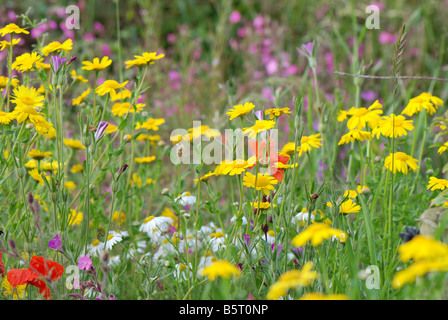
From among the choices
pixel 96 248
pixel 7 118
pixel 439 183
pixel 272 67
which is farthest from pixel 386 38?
pixel 7 118

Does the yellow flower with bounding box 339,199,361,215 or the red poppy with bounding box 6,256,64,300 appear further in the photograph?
the yellow flower with bounding box 339,199,361,215

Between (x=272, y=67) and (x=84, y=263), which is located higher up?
(x=272, y=67)

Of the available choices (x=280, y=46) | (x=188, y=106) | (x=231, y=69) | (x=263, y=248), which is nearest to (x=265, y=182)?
(x=263, y=248)

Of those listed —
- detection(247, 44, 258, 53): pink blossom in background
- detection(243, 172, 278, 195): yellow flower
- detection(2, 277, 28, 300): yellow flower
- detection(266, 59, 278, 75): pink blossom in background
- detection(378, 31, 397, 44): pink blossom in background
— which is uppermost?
detection(378, 31, 397, 44): pink blossom in background

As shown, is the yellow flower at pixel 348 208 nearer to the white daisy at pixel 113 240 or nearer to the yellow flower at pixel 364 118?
the yellow flower at pixel 364 118

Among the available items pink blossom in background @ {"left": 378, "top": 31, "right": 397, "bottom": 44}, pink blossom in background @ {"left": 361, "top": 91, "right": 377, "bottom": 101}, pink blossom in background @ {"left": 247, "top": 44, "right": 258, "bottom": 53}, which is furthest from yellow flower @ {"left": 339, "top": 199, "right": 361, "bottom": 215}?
pink blossom in background @ {"left": 378, "top": 31, "right": 397, "bottom": 44}

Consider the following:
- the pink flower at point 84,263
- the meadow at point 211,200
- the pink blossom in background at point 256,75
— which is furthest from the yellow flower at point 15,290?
the pink blossom in background at point 256,75

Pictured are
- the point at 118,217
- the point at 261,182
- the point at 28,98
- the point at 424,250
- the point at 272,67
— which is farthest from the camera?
the point at 272,67

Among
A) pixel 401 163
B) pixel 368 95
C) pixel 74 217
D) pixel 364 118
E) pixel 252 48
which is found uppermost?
pixel 252 48

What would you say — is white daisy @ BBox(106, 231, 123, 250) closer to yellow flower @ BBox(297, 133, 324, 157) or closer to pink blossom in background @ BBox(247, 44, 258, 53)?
yellow flower @ BBox(297, 133, 324, 157)

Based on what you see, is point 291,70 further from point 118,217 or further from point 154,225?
point 154,225

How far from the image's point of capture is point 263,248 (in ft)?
3.31

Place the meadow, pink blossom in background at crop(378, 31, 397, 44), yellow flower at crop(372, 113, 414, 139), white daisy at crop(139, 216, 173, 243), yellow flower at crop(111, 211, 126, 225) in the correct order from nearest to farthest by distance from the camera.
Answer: the meadow < yellow flower at crop(372, 113, 414, 139) < white daisy at crop(139, 216, 173, 243) < yellow flower at crop(111, 211, 126, 225) < pink blossom in background at crop(378, 31, 397, 44)
